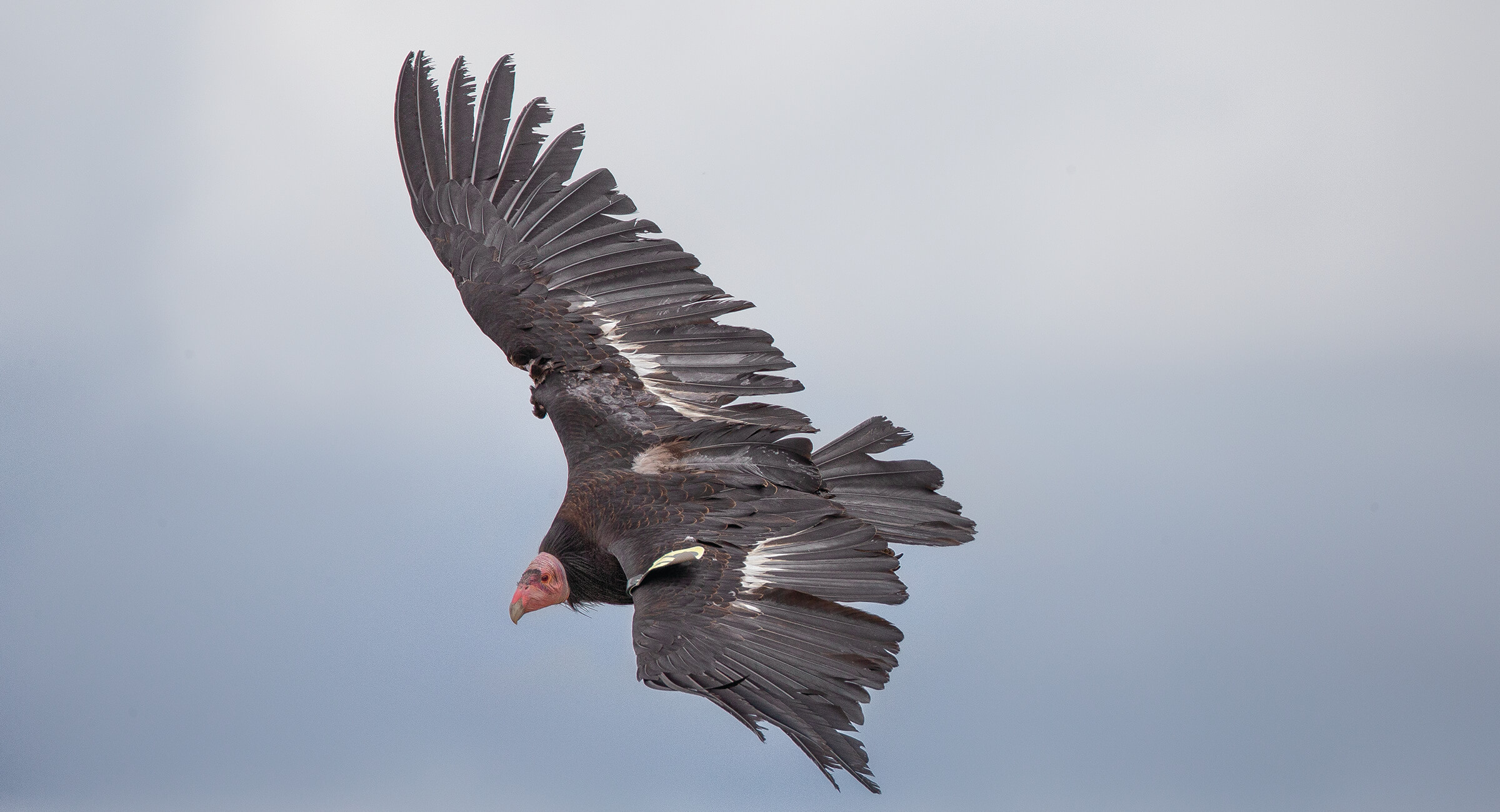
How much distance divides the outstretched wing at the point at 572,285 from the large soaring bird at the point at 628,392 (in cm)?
1

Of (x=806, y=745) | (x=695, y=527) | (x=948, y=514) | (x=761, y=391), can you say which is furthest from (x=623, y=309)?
(x=806, y=745)

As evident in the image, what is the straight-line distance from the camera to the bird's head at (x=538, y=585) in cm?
752

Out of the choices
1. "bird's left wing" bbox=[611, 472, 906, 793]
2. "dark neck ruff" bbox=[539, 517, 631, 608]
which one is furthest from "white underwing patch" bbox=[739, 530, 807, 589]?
"dark neck ruff" bbox=[539, 517, 631, 608]

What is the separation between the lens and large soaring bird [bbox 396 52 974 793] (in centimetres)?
705

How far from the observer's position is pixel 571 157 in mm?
7930

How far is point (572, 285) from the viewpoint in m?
7.98

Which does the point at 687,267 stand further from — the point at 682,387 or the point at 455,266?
the point at 455,266

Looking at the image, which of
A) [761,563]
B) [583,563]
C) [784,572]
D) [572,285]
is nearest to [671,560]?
[761,563]

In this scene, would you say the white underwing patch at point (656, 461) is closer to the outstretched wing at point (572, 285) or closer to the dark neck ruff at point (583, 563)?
the outstretched wing at point (572, 285)

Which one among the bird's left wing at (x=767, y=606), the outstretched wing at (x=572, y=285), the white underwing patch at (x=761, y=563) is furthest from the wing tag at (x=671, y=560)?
the outstretched wing at (x=572, y=285)

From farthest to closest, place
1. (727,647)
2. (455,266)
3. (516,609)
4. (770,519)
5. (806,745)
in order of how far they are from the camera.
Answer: (455,266), (516,609), (770,519), (727,647), (806,745)

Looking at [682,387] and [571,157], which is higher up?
[571,157]

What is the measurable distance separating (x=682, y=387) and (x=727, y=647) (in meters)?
1.90

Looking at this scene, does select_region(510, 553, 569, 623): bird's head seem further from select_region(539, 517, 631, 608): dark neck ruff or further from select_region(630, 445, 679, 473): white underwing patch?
select_region(630, 445, 679, 473): white underwing patch
